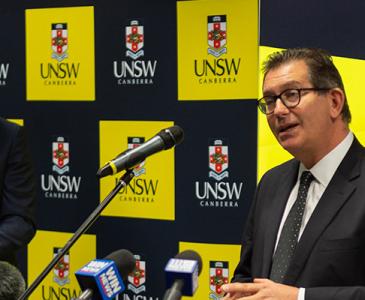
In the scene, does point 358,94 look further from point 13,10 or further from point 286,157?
point 13,10

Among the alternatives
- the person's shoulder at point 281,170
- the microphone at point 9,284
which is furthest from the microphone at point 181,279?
the person's shoulder at point 281,170

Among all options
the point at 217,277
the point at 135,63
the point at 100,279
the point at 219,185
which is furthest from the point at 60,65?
the point at 100,279

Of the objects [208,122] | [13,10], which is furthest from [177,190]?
[13,10]

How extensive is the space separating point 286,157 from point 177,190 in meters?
0.62

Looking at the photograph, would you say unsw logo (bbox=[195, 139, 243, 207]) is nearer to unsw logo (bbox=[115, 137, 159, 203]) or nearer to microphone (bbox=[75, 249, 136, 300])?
unsw logo (bbox=[115, 137, 159, 203])

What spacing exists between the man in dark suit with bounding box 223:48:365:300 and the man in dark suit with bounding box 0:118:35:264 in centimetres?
120

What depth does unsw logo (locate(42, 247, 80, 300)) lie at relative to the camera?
365 cm

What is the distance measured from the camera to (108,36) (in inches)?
136

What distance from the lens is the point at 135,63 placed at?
3.40 meters

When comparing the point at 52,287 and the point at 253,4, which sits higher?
the point at 253,4

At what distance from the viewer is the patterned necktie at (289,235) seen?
6.21 feet

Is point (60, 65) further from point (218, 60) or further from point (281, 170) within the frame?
point (281, 170)

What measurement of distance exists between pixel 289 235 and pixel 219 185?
4.26ft

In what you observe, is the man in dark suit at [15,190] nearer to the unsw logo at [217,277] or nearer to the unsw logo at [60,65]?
the unsw logo at [60,65]
